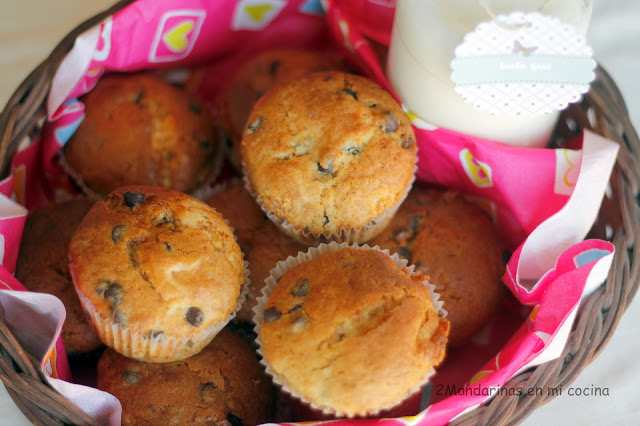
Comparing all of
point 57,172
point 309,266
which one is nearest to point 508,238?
point 309,266

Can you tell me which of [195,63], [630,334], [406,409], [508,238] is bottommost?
[630,334]

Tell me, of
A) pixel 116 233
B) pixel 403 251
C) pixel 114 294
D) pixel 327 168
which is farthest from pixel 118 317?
pixel 403 251

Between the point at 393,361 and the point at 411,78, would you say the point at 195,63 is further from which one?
the point at 393,361

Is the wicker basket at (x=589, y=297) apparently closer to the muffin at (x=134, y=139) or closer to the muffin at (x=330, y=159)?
the muffin at (x=134, y=139)

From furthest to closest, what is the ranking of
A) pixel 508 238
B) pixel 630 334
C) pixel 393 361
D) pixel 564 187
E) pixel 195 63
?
pixel 195 63 → pixel 630 334 → pixel 508 238 → pixel 564 187 → pixel 393 361

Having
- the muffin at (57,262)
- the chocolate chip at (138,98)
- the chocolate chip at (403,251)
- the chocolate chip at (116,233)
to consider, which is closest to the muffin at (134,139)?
the chocolate chip at (138,98)

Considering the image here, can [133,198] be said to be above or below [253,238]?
above

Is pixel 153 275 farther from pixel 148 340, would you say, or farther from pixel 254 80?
pixel 254 80
